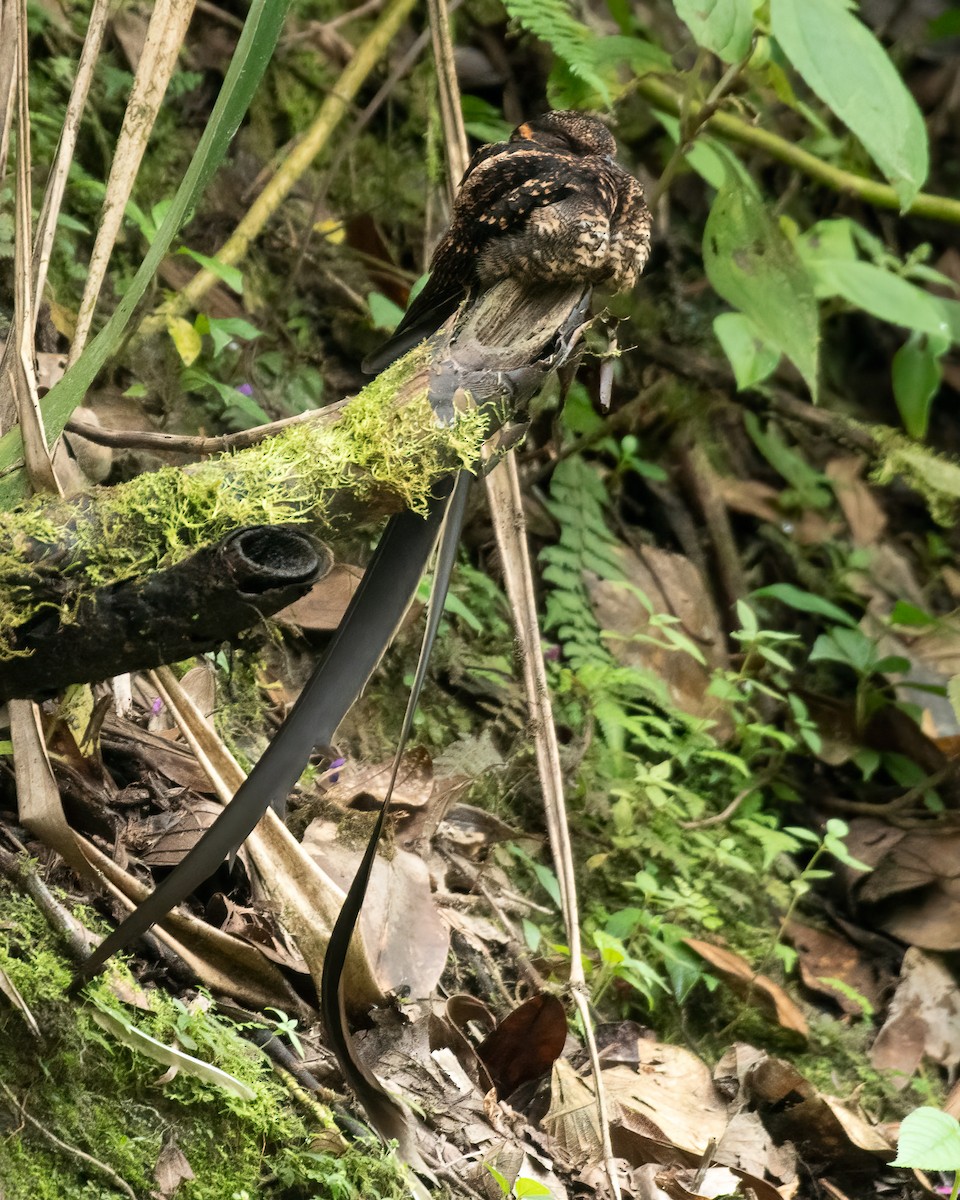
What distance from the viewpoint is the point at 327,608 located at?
2.31 metres

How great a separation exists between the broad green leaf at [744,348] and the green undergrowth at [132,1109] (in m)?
1.85

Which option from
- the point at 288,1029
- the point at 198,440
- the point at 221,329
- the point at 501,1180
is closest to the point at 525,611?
the point at 198,440

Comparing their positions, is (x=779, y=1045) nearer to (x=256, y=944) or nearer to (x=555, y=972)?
(x=555, y=972)

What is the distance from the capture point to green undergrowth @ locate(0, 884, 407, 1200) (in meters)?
1.24

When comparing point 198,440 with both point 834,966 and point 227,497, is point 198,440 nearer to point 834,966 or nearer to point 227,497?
point 227,497

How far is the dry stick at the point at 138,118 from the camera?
1.53m

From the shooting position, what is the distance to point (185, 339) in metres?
2.44

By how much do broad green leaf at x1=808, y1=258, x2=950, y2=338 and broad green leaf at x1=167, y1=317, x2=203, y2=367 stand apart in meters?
1.56

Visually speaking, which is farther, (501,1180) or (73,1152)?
(501,1180)

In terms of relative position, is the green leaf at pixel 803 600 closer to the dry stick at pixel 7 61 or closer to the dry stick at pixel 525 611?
the dry stick at pixel 525 611

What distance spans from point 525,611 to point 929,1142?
2.89 feet

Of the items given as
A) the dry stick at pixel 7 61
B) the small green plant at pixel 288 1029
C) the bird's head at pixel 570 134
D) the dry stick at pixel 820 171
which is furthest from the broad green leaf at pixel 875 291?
the small green plant at pixel 288 1029

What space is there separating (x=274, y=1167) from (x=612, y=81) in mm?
2295

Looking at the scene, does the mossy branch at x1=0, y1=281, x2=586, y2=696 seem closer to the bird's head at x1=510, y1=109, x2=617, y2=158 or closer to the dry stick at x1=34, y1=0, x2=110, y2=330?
the dry stick at x1=34, y1=0, x2=110, y2=330
